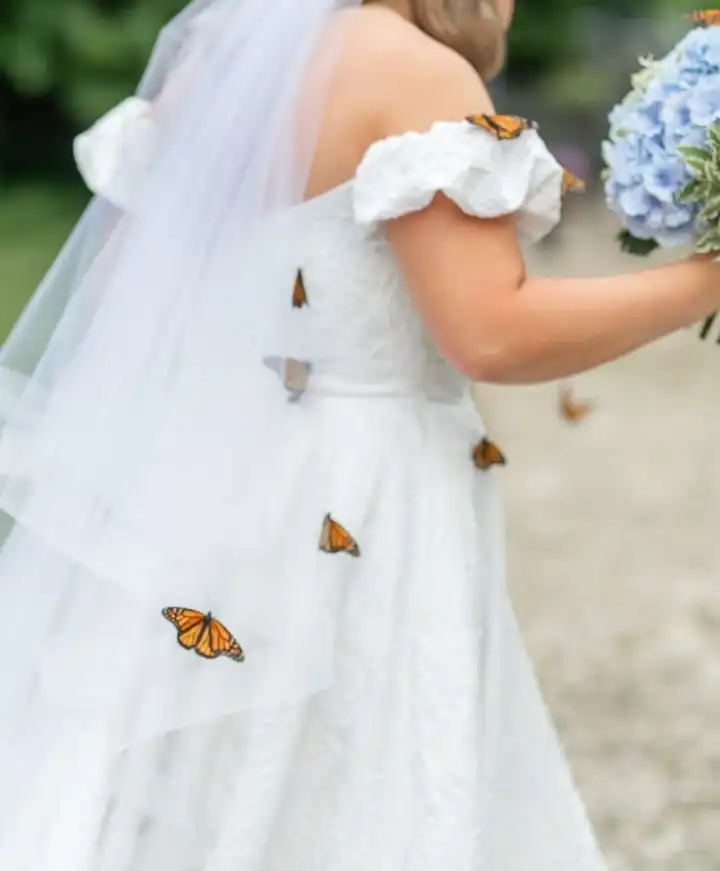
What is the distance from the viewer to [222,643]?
1068mm

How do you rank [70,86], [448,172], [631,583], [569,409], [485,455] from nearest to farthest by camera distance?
[448,172]
[485,455]
[569,409]
[631,583]
[70,86]

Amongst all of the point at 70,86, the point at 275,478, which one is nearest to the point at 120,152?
the point at 275,478

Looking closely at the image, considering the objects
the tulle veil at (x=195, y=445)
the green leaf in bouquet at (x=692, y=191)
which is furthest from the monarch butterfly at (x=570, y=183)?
the tulle veil at (x=195, y=445)

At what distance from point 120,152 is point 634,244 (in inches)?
19.9

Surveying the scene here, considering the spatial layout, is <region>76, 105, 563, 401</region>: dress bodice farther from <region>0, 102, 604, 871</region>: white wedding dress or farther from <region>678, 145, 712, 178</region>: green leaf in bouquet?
<region>678, 145, 712, 178</region>: green leaf in bouquet

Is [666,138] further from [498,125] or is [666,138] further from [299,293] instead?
[299,293]

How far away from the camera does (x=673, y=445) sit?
356cm

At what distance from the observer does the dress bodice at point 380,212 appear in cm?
101

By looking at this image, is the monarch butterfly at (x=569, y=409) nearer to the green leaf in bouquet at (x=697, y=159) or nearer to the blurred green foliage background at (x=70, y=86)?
the green leaf in bouquet at (x=697, y=159)

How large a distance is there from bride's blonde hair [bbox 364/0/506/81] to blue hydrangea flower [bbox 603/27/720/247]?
0.48 feet

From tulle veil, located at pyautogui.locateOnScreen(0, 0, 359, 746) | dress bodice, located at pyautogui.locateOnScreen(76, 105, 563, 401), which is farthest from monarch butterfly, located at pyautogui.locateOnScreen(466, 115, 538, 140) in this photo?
tulle veil, located at pyautogui.locateOnScreen(0, 0, 359, 746)

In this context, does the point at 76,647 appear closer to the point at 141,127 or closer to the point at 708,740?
the point at 141,127

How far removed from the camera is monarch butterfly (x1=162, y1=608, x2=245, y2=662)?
1.06 meters

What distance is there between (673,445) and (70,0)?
3966 mm
